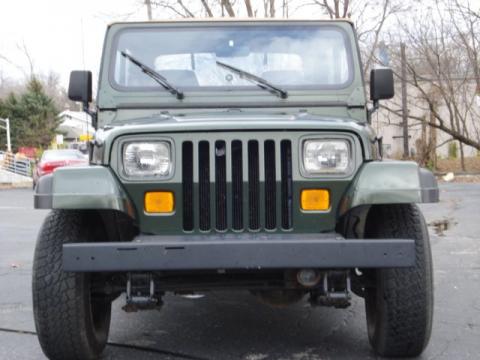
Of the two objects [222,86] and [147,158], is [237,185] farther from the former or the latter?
[222,86]

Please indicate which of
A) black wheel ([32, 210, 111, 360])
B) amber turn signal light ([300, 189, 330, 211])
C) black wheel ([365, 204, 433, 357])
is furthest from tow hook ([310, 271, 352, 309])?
black wheel ([32, 210, 111, 360])

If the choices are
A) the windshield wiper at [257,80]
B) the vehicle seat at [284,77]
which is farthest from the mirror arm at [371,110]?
the windshield wiper at [257,80]

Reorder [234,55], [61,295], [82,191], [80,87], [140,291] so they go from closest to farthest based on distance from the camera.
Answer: [82,191]
[61,295]
[140,291]
[234,55]
[80,87]

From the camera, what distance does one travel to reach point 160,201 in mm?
3318

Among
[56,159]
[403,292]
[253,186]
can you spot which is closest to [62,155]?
[56,159]

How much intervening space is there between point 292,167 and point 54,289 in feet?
4.44

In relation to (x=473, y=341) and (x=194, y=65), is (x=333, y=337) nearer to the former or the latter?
(x=473, y=341)

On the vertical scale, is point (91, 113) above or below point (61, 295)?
above

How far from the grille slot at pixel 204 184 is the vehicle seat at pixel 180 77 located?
1.14 m

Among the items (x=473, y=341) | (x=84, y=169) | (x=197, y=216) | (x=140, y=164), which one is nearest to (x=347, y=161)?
(x=197, y=216)

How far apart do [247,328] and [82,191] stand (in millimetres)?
1761

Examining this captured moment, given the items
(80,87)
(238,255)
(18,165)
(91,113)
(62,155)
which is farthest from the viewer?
(18,165)

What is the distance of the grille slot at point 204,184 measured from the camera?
329cm

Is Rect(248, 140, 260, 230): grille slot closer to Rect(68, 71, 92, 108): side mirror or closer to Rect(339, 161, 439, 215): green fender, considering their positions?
Rect(339, 161, 439, 215): green fender
